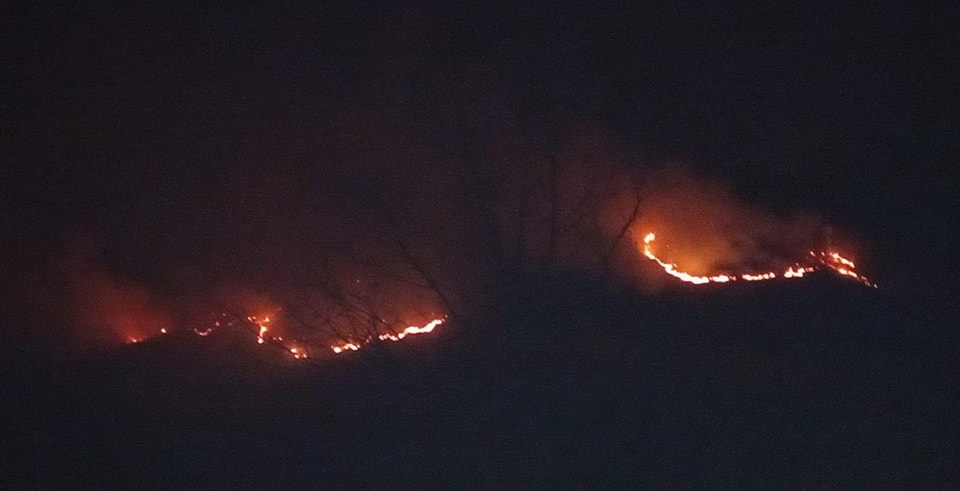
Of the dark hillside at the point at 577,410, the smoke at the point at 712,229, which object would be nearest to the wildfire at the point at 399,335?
the dark hillside at the point at 577,410

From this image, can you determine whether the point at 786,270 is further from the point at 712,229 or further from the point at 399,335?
the point at 399,335

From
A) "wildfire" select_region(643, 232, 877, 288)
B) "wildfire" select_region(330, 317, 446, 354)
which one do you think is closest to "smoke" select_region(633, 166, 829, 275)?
"wildfire" select_region(643, 232, 877, 288)

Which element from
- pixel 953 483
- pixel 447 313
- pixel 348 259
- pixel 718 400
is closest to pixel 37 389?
pixel 348 259

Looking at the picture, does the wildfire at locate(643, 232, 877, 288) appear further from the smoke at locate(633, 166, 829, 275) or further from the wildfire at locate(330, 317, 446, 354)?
the wildfire at locate(330, 317, 446, 354)

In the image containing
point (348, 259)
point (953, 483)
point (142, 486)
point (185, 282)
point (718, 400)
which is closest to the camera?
point (953, 483)

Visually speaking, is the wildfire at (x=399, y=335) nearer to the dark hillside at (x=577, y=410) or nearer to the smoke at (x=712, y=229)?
the dark hillside at (x=577, y=410)

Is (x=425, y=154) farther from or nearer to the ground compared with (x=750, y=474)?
farther from the ground

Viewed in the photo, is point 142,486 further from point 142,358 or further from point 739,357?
point 739,357

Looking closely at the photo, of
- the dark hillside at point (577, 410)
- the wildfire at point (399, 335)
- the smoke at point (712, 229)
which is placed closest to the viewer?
the dark hillside at point (577, 410)
